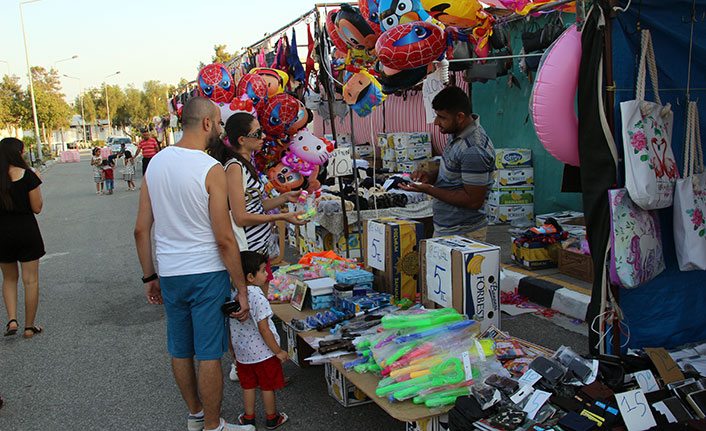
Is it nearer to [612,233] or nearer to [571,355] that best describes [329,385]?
[571,355]

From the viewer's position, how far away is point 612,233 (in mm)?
2654

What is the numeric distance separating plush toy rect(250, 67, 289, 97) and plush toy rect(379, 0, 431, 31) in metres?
2.21

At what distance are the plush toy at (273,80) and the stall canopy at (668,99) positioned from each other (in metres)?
3.87

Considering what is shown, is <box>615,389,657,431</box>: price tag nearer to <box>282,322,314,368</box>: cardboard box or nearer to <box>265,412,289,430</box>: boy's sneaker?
<box>265,412,289,430</box>: boy's sneaker

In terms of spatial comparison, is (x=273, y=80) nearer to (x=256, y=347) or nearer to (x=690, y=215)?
(x=256, y=347)

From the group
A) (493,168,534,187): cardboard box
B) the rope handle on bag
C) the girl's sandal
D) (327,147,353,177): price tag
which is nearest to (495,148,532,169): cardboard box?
(493,168,534,187): cardboard box

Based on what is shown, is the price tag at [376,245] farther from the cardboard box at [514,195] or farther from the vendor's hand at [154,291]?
the cardboard box at [514,195]

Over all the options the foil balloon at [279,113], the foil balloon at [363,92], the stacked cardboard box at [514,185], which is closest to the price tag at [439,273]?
the foil balloon at [363,92]

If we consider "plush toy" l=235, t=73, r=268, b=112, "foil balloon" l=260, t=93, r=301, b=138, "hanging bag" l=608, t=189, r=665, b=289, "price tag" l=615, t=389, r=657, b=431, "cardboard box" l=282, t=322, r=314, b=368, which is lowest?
"cardboard box" l=282, t=322, r=314, b=368

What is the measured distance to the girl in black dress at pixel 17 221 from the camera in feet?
16.0

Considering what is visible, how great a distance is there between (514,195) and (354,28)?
17.9 ft

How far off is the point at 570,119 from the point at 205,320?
7.96 ft

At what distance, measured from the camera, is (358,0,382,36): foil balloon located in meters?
4.16

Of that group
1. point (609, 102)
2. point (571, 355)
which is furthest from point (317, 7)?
point (571, 355)
